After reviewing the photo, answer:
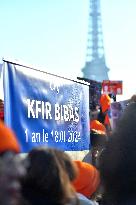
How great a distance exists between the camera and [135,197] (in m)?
1.96

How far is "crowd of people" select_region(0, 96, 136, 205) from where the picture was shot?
169 centimetres

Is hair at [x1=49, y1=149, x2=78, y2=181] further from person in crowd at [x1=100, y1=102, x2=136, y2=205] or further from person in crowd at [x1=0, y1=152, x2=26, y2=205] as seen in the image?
person in crowd at [x1=0, y1=152, x2=26, y2=205]

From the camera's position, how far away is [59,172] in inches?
88.0

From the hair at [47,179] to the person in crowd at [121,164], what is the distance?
0.21 m

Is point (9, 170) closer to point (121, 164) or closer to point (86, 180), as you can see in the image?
point (121, 164)

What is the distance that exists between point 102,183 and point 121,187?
12cm

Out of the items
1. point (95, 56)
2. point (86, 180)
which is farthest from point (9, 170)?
point (95, 56)

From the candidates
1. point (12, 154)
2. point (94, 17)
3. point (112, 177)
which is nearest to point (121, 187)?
point (112, 177)

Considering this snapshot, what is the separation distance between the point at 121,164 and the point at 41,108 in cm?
299

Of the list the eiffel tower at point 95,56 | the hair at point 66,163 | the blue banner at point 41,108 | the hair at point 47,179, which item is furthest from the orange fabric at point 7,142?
the eiffel tower at point 95,56

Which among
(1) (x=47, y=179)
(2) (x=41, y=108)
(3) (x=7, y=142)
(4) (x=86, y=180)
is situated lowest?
(4) (x=86, y=180)

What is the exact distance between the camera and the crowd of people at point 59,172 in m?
1.69

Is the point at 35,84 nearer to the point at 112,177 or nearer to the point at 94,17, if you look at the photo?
the point at 112,177

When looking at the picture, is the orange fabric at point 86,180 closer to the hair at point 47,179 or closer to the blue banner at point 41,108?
the blue banner at point 41,108
